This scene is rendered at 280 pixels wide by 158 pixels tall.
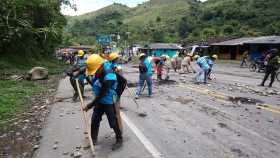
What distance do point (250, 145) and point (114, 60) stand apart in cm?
347

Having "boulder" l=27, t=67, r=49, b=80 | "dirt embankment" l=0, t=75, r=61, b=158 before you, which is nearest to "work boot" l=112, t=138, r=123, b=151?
"dirt embankment" l=0, t=75, r=61, b=158

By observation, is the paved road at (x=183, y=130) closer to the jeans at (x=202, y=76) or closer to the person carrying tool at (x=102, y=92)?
the person carrying tool at (x=102, y=92)

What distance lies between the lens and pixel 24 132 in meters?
8.14

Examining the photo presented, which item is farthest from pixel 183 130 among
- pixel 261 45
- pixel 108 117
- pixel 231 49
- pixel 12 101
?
pixel 231 49

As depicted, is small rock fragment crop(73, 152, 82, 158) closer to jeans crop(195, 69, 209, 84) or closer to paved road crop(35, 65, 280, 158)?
paved road crop(35, 65, 280, 158)

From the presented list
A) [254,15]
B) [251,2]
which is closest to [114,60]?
[254,15]

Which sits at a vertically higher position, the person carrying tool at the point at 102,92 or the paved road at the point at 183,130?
the person carrying tool at the point at 102,92

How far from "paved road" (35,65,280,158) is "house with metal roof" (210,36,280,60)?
31.1 m

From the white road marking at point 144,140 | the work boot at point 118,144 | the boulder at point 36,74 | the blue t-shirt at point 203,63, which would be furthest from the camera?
the boulder at point 36,74

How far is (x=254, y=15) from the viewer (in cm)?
7950

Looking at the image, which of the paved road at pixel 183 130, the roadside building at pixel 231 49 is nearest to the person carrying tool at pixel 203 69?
the paved road at pixel 183 130

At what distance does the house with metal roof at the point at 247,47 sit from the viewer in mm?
40922

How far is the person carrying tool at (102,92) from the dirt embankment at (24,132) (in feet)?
4.97

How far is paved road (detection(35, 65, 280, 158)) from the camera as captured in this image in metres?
6.02
